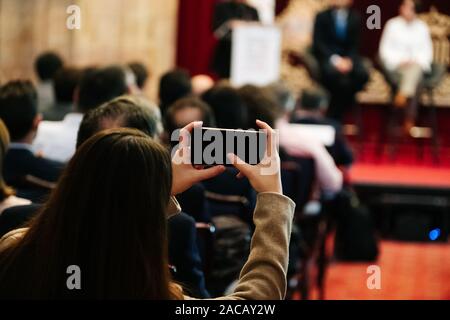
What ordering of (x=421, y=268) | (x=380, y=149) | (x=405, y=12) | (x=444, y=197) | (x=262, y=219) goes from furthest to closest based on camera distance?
(x=380, y=149)
(x=405, y=12)
(x=444, y=197)
(x=421, y=268)
(x=262, y=219)

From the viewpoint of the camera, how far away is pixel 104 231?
1.64 meters

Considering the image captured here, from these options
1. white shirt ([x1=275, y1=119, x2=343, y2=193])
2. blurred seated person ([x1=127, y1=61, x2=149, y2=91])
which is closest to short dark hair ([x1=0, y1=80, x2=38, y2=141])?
white shirt ([x1=275, y1=119, x2=343, y2=193])

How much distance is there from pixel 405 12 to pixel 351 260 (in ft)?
9.80

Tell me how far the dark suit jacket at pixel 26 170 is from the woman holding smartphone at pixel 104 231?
1.67m

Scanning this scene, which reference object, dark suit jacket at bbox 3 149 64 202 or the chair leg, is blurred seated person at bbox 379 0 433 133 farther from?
dark suit jacket at bbox 3 149 64 202

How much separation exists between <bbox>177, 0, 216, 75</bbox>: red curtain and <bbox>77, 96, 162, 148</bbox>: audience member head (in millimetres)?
7233

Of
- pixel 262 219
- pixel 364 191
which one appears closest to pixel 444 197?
pixel 364 191

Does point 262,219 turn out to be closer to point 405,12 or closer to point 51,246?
point 51,246

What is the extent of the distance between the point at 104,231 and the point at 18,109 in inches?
83.0

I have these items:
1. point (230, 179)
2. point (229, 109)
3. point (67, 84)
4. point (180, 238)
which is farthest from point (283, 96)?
point (180, 238)

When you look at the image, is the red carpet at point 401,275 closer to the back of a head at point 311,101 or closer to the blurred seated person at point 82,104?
the back of a head at point 311,101

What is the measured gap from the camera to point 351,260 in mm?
6781

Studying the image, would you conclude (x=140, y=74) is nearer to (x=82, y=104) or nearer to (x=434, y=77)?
(x=82, y=104)

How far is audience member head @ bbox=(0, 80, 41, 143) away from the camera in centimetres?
360
